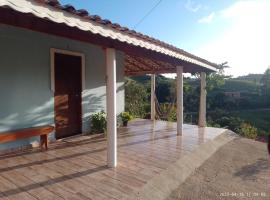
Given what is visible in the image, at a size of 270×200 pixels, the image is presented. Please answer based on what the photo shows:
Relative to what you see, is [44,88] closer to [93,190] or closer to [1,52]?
[1,52]

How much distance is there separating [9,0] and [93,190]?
2.74 m

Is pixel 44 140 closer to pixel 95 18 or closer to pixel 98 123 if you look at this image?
pixel 98 123

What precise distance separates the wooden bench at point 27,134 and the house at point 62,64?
296 millimetres

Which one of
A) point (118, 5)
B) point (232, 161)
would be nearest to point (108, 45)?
point (232, 161)

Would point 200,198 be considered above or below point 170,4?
below

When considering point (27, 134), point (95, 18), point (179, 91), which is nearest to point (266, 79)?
point (179, 91)

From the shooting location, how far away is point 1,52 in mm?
5238

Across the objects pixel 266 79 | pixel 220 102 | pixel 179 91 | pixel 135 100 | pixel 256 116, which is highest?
pixel 266 79

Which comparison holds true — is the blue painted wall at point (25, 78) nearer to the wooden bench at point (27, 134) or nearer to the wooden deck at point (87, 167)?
the wooden bench at point (27, 134)

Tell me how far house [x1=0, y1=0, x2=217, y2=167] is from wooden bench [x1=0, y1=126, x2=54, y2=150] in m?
0.30

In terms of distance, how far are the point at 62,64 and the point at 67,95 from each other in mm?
905

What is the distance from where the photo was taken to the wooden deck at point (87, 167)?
361cm

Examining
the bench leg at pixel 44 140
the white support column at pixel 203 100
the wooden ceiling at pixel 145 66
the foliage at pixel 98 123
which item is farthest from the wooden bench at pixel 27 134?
the white support column at pixel 203 100

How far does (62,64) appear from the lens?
22.0ft
